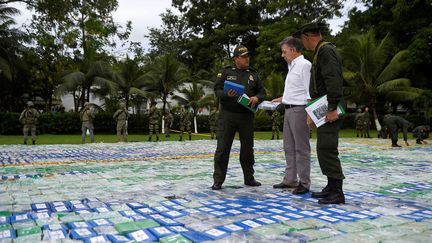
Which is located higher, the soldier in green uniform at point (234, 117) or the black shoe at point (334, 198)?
the soldier in green uniform at point (234, 117)

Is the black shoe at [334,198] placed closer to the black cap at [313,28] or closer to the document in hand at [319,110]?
the document in hand at [319,110]

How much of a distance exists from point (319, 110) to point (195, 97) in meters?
22.2

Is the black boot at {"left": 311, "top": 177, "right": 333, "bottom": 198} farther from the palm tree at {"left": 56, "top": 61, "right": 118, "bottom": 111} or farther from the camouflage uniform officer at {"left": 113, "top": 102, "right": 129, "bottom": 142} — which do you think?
the palm tree at {"left": 56, "top": 61, "right": 118, "bottom": 111}

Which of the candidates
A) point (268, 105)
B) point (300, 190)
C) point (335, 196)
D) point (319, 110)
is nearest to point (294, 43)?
point (268, 105)

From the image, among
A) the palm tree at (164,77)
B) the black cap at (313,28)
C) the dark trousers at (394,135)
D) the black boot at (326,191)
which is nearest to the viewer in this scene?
the black boot at (326,191)

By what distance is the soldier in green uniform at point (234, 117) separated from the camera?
193 inches

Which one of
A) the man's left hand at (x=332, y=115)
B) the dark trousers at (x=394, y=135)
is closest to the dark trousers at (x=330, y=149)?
the man's left hand at (x=332, y=115)

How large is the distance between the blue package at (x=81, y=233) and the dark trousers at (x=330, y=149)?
2.29 meters

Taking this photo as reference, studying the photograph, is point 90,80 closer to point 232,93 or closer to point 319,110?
point 232,93

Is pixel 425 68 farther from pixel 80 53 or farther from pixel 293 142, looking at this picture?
pixel 293 142

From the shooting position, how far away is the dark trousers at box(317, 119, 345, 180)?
398 cm

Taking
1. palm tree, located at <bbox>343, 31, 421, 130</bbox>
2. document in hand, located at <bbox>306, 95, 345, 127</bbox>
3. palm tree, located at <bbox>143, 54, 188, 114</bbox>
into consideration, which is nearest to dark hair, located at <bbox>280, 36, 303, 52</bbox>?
document in hand, located at <bbox>306, 95, 345, 127</bbox>

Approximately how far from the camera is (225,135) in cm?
491

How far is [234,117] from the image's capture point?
4910 mm
